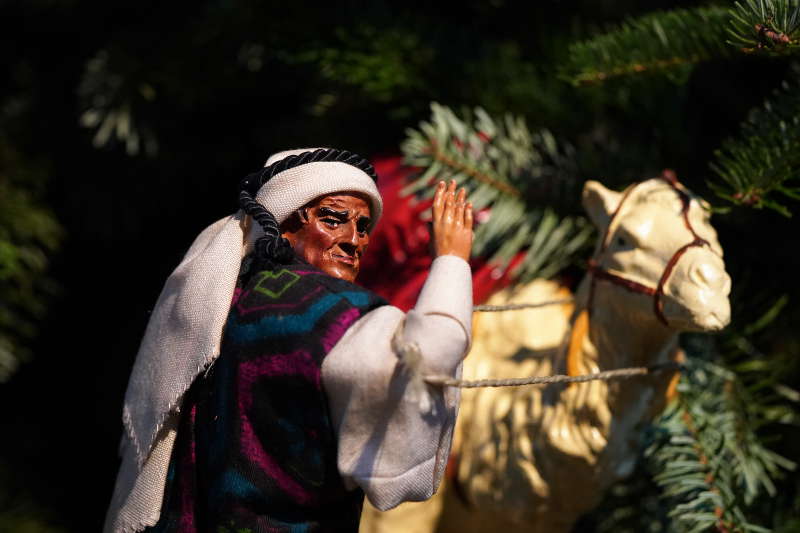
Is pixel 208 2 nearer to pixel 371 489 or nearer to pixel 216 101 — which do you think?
pixel 216 101

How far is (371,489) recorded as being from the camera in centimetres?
71

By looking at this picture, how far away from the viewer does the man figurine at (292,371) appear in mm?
706

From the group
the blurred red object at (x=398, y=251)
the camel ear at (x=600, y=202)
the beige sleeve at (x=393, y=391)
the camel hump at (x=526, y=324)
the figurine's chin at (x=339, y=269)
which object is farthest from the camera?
the blurred red object at (x=398, y=251)

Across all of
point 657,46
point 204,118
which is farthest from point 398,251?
point 204,118

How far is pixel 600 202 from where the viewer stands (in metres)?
1.06

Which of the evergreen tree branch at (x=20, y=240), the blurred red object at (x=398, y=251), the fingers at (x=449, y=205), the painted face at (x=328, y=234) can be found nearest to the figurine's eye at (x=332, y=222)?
the painted face at (x=328, y=234)

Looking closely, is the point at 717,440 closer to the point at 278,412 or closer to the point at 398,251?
the point at 398,251

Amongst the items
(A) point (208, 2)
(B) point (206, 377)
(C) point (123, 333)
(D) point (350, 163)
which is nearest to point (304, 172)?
(D) point (350, 163)

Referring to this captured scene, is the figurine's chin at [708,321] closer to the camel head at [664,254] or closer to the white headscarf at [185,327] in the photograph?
the camel head at [664,254]

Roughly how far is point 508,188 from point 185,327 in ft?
1.86

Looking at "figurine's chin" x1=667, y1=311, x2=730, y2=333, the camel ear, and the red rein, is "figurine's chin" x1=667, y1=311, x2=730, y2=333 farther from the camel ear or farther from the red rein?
the camel ear

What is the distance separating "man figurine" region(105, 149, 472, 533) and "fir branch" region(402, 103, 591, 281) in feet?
1.22

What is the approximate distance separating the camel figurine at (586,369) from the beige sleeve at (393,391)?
0.31 metres

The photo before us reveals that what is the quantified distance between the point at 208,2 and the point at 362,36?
16.0 inches
